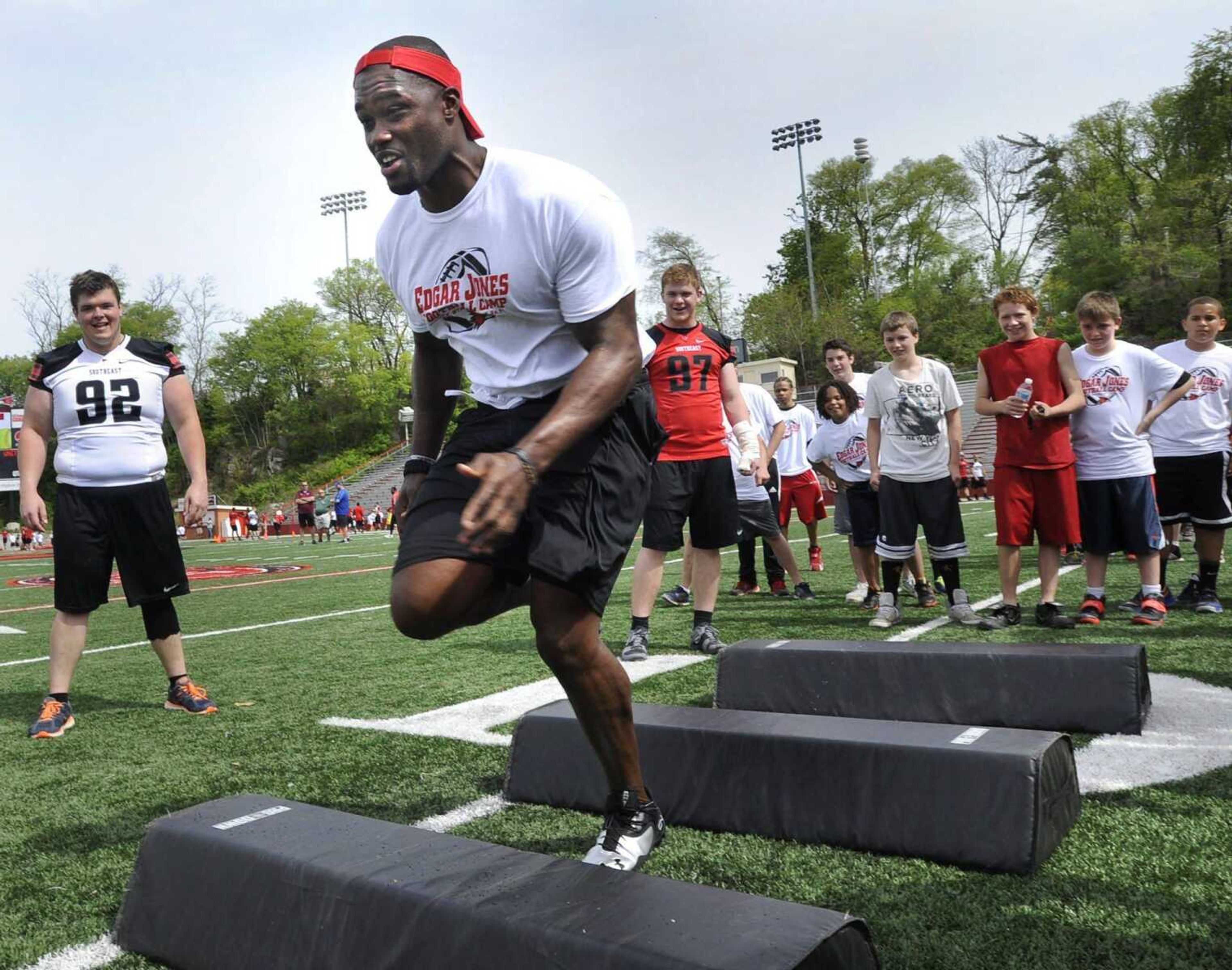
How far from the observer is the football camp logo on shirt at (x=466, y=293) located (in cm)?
255

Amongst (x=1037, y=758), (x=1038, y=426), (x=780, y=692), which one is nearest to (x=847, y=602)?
(x=1038, y=426)

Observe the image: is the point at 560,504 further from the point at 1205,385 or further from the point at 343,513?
the point at 343,513

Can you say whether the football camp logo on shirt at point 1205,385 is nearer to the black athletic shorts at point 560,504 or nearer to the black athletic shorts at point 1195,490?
the black athletic shorts at point 1195,490

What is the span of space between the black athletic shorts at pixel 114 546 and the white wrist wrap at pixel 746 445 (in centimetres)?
303

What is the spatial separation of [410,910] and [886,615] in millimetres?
5195

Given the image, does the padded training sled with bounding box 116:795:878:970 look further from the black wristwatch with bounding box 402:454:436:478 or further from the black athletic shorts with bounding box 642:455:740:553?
the black athletic shorts with bounding box 642:455:740:553

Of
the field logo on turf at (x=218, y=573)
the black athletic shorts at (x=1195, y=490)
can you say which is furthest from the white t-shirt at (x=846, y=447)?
the field logo on turf at (x=218, y=573)

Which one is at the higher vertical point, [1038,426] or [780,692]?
[1038,426]

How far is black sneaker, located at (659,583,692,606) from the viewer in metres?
8.48

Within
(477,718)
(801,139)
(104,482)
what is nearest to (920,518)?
(477,718)

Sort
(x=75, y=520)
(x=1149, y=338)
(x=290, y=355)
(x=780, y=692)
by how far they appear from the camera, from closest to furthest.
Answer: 1. (x=780, y=692)
2. (x=75, y=520)
3. (x=1149, y=338)
4. (x=290, y=355)

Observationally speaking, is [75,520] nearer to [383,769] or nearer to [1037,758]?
[383,769]

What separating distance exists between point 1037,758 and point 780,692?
5.41ft

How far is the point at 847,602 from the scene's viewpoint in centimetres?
808
